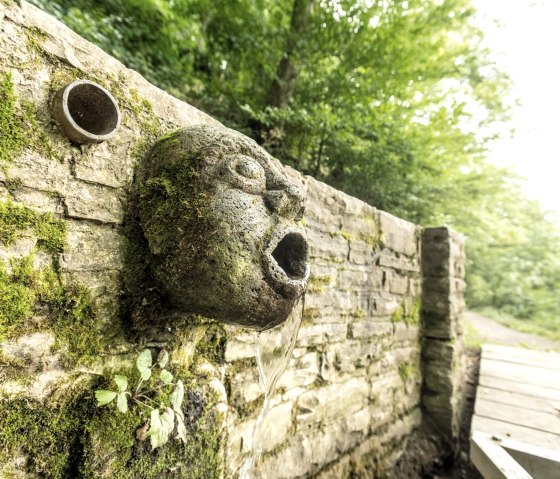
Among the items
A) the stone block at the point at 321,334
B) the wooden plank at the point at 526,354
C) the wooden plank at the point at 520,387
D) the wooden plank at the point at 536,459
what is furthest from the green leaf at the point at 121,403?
the wooden plank at the point at 526,354

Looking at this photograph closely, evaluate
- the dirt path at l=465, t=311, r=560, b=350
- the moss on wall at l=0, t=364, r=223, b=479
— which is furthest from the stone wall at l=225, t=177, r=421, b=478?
the dirt path at l=465, t=311, r=560, b=350

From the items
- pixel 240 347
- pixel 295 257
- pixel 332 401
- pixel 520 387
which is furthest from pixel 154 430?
pixel 520 387

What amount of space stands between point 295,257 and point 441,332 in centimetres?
263

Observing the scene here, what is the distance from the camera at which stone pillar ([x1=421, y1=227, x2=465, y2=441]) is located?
2.91 meters

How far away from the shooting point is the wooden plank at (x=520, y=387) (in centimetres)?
272

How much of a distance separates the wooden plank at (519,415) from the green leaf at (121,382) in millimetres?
2637

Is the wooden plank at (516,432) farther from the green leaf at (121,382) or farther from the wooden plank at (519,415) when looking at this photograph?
the green leaf at (121,382)

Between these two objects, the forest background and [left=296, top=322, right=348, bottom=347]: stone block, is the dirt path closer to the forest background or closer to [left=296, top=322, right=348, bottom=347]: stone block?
the forest background

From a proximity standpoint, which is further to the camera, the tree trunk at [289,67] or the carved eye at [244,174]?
the tree trunk at [289,67]

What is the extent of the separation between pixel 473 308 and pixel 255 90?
9778 mm

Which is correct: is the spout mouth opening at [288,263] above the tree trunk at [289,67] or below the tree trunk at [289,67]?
below

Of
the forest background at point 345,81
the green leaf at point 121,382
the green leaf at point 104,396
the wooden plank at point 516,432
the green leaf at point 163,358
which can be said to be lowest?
the wooden plank at point 516,432

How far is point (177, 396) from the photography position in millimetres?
959

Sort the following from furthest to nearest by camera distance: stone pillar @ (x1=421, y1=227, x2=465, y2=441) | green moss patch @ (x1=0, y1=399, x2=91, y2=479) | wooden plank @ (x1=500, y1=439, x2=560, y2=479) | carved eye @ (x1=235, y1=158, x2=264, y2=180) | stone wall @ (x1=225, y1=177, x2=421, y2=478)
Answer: stone pillar @ (x1=421, y1=227, x2=465, y2=441), stone wall @ (x1=225, y1=177, x2=421, y2=478), wooden plank @ (x1=500, y1=439, x2=560, y2=479), carved eye @ (x1=235, y1=158, x2=264, y2=180), green moss patch @ (x1=0, y1=399, x2=91, y2=479)
